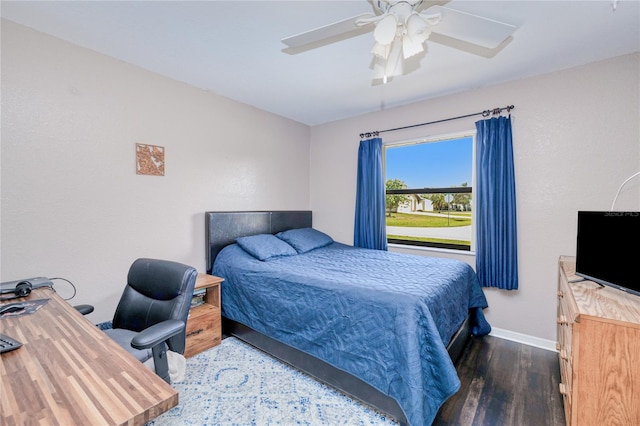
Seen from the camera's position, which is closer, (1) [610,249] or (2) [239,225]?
(1) [610,249]

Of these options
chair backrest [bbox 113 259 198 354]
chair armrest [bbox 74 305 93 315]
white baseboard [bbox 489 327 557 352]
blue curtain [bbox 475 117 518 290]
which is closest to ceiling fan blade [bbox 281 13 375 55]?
chair backrest [bbox 113 259 198 354]

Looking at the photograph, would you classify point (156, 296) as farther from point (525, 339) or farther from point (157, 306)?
point (525, 339)

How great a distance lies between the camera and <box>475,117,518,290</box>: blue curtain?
2676mm

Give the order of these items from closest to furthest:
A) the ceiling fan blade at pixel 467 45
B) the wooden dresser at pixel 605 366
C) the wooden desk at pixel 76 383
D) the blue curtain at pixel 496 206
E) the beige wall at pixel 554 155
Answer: the wooden desk at pixel 76 383 < the wooden dresser at pixel 605 366 < the ceiling fan blade at pixel 467 45 < the beige wall at pixel 554 155 < the blue curtain at pixel 496 206

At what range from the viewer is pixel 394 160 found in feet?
12.1

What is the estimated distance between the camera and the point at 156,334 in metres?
1.30

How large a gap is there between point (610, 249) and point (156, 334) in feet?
8.16

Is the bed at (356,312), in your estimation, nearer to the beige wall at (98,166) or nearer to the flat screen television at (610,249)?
the beige wall at (98,166)

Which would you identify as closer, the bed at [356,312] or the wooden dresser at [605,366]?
the wooden dresser at [605,366]

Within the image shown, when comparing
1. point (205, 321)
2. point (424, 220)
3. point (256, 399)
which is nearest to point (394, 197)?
point (424, 220)

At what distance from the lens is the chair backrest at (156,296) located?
5.14ft

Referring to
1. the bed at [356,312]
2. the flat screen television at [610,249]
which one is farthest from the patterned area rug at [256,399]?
the flat screen television at [610,249]

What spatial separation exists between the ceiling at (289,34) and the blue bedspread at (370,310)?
1.78 m

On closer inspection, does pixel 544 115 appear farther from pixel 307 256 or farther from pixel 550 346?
pixel 307 256
